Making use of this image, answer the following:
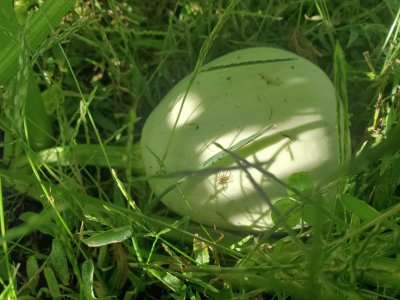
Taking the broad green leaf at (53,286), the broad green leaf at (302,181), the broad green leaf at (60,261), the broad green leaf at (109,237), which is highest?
the broad green leaf at (109,237)

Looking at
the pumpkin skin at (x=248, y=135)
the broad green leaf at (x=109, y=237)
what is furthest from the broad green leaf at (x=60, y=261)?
the pumpkin skin at (x=248, y=135)

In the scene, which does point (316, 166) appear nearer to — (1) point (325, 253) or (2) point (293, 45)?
(1) point (325, 253)

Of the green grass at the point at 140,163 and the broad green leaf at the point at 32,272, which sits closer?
the green grass at the point at 140,163

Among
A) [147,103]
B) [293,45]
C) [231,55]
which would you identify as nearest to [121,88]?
[147,103]

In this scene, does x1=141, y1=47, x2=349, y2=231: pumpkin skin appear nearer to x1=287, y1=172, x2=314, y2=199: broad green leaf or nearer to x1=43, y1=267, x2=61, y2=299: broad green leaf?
x1=287, y1=172, x2=314, y2=199: broad green leaf

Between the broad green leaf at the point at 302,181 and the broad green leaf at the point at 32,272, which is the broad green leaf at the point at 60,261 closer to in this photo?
the broad green leaf at the point at 32,272

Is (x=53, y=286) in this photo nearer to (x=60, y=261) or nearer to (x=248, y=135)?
(x=60, y=261)
